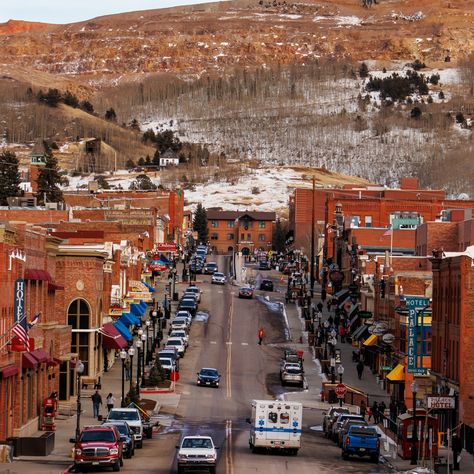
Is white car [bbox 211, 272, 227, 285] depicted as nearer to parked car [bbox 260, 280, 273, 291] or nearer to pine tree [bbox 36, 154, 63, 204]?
parked car [bbox 260, 280, 273, 291]

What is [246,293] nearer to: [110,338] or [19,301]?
[110,338]

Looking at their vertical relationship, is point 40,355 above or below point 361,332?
above

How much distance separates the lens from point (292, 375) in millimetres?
87500

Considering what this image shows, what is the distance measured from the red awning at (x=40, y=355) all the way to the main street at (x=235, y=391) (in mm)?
5483

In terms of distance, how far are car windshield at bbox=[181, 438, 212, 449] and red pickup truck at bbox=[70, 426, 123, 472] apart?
82.4 inches

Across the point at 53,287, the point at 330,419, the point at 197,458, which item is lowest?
the point at 330,419

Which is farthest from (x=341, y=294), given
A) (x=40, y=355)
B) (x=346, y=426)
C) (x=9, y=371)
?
(x=9, y=371)

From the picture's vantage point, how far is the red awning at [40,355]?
6254cm

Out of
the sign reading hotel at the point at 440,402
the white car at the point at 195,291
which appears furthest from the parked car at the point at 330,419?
the white car at the point at 195,291

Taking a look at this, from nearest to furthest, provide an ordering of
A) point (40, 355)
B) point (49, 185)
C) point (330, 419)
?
point (40, 355) → point (330, 419) → point (49, 185)

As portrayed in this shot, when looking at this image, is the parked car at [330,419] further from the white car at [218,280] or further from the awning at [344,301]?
the white car at [218,280]

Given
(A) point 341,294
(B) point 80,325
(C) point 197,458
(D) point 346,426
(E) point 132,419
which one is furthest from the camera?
(A) point 341,294

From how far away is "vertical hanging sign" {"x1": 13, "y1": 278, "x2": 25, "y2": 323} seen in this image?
191 ft

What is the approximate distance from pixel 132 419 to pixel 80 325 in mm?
22083
